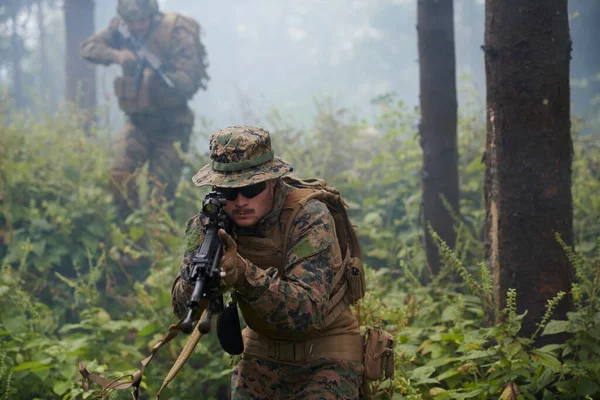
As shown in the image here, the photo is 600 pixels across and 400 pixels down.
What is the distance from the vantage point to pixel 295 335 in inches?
114

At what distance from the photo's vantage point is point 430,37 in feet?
19.5

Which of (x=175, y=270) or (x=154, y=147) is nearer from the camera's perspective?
(x=175, y=270)

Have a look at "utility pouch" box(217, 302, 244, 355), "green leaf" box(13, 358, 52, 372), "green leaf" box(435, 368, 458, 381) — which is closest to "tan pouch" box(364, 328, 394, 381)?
"utility pouch" box(217, 302, 244, 355)

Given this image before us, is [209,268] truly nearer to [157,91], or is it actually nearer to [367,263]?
[367,263]

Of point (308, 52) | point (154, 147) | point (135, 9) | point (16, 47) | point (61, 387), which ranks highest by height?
point (308, 52)

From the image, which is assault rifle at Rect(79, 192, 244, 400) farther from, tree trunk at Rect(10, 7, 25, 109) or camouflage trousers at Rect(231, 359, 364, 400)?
tree trunk at Rect(10, 7, 25, 109)

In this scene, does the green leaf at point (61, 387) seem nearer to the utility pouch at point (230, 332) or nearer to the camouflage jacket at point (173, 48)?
the utility pouch at point (230, 332)

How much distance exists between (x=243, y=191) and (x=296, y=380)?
918 millimetres

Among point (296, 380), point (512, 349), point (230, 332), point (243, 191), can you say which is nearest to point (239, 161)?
point (243, 191)

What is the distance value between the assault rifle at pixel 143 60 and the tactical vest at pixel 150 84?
68mm

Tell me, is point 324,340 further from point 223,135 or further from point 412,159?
point 412,159

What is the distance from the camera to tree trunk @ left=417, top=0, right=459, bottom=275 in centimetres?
590

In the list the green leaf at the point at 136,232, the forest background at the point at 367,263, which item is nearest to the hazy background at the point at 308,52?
the forest background at the point at 367,263

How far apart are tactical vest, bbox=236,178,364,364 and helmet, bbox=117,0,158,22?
6.70m
